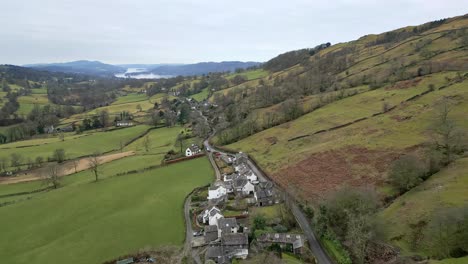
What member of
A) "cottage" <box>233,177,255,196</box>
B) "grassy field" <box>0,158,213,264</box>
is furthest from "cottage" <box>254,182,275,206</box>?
"grassy field" <box>0,158,213,264</box>

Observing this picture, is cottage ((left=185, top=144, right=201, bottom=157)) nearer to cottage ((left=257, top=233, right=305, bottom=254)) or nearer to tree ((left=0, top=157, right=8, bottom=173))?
cottage ((left=257, top=233, right=305, bottom=254))

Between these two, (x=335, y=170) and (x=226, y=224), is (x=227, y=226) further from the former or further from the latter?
(x=335, y=170)

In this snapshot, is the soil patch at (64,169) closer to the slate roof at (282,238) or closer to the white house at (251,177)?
the white house at (251,177)

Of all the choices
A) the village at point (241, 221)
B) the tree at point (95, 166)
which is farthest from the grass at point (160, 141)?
the village at point (241, 221)

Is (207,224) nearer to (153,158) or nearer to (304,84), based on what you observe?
(153,158)

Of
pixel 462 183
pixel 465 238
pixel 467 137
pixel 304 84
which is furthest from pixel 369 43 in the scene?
pixel 465 238
